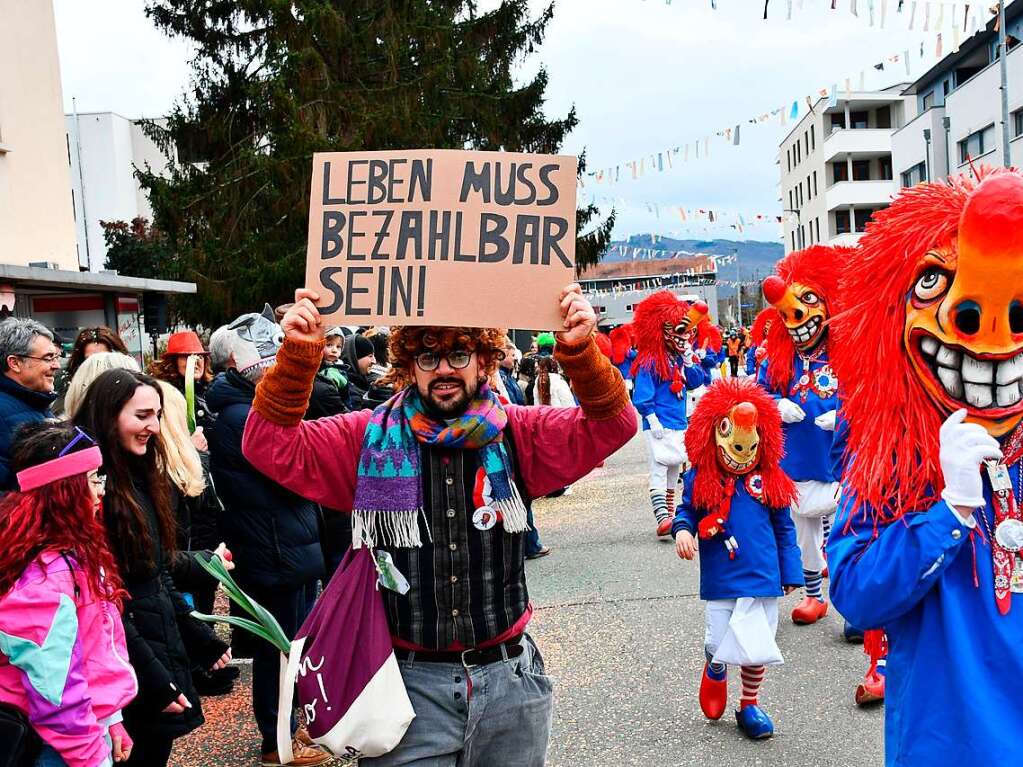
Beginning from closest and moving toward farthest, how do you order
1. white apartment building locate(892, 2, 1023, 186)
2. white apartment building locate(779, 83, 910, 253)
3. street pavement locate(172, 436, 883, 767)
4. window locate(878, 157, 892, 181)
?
street pavement locate(172, 436, 883, 767)
white apartment building locate(892, 2, 1023, 186)
white apartment building locate(779, 83, 910, 253)
window locate(878, 157, 892, 181)

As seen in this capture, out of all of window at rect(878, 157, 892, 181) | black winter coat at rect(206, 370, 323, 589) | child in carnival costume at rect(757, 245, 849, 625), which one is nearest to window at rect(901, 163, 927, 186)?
window at rect(878, 157, 892, 181)

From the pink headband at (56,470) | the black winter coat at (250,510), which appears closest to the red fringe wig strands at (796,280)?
the black winter coat at (250,510)

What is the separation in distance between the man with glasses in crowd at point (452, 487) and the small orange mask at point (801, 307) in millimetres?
3866

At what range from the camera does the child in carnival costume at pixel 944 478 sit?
1.96 metres

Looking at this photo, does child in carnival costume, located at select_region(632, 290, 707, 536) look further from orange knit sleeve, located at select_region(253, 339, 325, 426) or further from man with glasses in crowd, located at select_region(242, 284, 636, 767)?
orange knit sleeve, located at select_region(253, 339, 325, 426)

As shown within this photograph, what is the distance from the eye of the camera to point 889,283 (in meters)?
2.19

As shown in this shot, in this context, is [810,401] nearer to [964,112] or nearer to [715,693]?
[715,693]

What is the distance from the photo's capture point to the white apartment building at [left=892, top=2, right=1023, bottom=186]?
25.4 metres

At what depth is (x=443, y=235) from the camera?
101 inches

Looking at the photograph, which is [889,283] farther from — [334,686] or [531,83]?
[531,83]

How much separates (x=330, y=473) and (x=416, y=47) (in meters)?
17.9

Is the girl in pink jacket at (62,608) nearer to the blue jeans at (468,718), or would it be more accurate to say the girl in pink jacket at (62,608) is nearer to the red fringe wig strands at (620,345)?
the blue jeans at (468,718)

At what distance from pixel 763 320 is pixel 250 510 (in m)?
4.51

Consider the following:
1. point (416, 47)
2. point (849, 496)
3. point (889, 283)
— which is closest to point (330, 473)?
point (849, 496)
